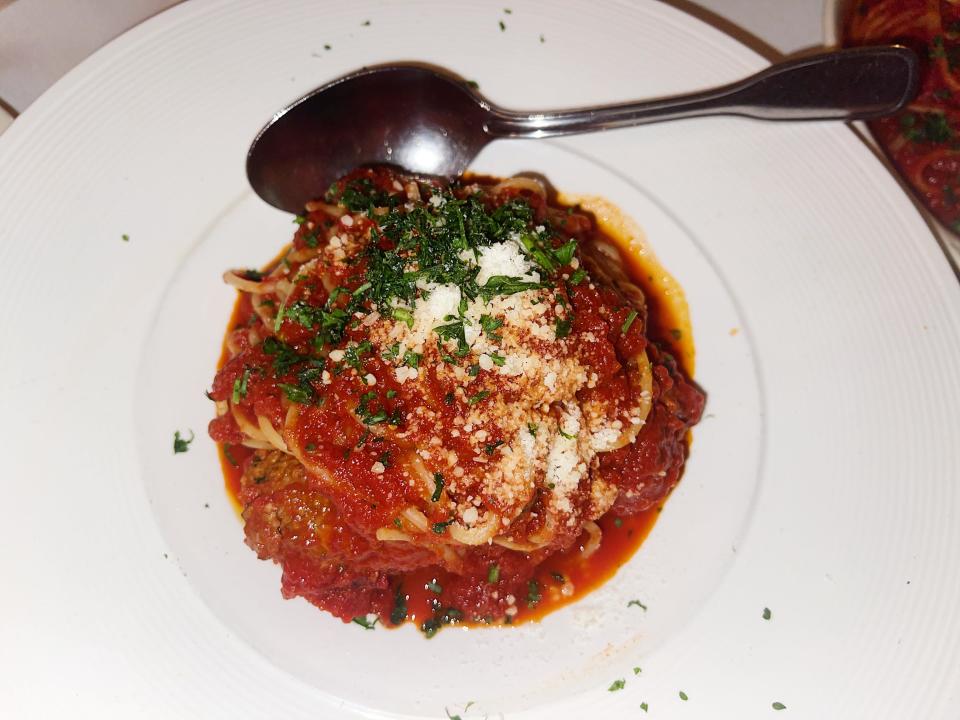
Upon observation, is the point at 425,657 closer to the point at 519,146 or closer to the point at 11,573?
the point at 11,573

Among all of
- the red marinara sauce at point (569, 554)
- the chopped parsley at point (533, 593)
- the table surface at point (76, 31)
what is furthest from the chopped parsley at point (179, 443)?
the table surface at point (76, 31)

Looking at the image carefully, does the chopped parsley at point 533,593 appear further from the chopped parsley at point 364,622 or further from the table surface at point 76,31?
the table surface at point 76,31

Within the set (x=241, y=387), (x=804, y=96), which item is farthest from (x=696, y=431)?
(x=241, y=387)

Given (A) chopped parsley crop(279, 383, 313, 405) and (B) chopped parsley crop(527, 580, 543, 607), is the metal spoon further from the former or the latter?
(B) chopped parsley crop(527, 580, 543, 607)

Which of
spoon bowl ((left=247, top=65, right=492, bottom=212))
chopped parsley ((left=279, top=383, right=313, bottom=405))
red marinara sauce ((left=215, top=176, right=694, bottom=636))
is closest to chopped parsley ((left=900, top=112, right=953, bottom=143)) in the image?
red marinara sauce ((left=215, top=176, right=694, bottom=636))

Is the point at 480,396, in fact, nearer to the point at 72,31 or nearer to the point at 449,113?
the point at 449,113

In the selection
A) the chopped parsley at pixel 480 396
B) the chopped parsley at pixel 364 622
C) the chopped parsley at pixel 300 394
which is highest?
the chopped parsley at pixel 300 394

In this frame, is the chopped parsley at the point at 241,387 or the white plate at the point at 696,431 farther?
the chopped parsley at the point at 241,387
